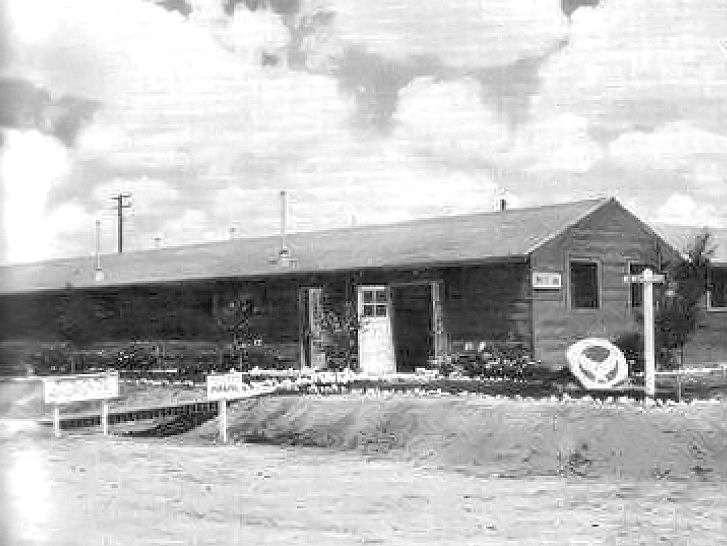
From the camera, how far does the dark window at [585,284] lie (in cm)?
2120

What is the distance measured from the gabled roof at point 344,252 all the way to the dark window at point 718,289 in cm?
486

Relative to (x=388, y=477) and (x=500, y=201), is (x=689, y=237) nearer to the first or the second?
(x=500, y=201)

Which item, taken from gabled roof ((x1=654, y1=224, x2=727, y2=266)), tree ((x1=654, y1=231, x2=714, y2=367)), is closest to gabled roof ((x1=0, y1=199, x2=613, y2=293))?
tree ((x1=654, y1=231, x2=714, y2=367))

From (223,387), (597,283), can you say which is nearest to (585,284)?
(597,283)

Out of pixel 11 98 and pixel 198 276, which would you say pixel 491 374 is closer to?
pixel 198 276

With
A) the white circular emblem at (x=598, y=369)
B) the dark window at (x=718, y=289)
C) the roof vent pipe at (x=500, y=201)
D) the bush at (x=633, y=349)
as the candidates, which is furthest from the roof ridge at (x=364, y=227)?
the white circular emblem at (x=598, y=369)

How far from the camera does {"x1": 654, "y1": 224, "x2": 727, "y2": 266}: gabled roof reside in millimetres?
25344

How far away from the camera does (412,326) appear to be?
23.0 meters

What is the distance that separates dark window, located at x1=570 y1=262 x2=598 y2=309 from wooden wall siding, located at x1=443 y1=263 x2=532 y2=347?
174 cm

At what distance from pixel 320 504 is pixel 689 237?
19655mm

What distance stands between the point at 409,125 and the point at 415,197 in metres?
3.88

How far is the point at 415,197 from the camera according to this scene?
19.7m

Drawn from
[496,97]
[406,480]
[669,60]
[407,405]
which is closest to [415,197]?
[496,97]

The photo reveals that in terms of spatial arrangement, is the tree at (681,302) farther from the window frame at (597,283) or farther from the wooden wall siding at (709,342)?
the wooden wall siding at (709,342)
